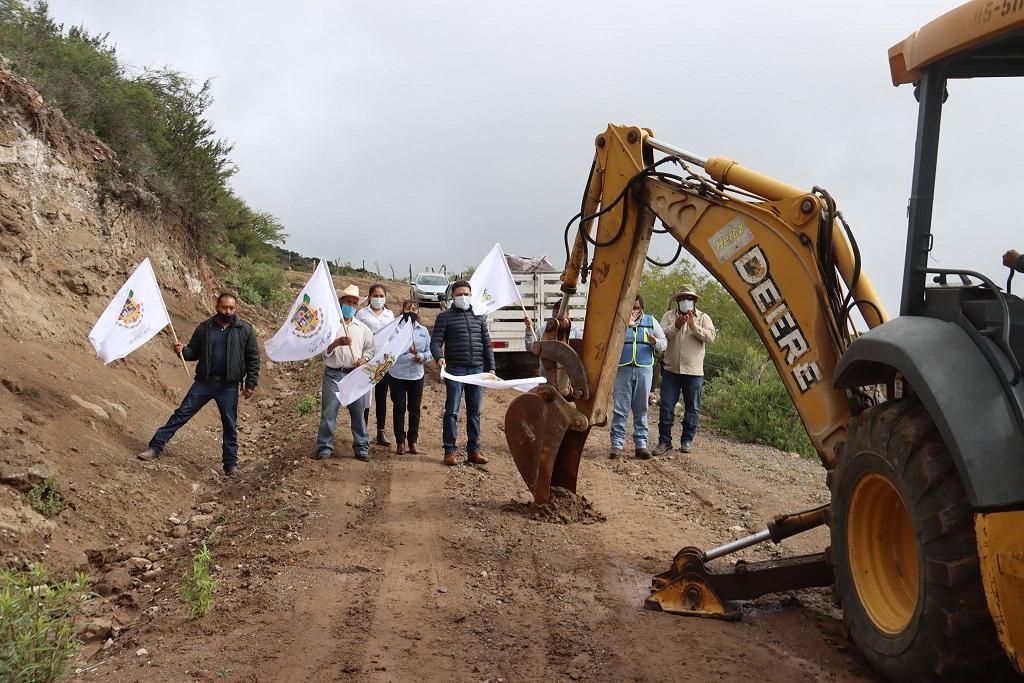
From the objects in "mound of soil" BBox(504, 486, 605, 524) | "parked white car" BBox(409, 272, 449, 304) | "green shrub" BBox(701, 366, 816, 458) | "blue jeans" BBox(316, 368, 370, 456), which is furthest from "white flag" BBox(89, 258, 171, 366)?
"parked white car" BBox(409, 272, 449, 304)

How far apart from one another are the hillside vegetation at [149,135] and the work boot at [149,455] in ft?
24.2

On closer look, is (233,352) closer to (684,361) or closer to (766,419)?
(684,361)

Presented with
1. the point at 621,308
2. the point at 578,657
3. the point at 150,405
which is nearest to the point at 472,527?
the point at 621,308

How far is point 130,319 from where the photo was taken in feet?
32.6

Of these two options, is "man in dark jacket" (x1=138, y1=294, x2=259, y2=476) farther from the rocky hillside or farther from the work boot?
the rocky hillside

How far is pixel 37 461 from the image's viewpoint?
823 centimetres

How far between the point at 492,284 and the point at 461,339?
1350mm

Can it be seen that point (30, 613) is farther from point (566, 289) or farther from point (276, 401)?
point (276, 401)

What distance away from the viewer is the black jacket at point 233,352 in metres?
10.3

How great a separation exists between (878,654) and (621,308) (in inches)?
131

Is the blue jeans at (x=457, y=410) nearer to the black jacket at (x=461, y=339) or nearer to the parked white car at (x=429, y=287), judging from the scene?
the black jacket at (x=461, y=339)

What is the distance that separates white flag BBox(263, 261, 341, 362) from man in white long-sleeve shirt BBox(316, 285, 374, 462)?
174 mm

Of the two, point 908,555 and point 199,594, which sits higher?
point 908,555

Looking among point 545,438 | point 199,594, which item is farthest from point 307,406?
point 199,594
